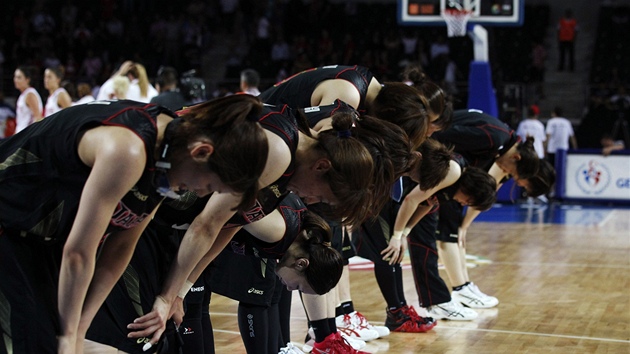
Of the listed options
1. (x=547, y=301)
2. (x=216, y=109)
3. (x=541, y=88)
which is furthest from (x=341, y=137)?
(x=541, y=88)

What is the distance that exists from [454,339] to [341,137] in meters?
3.02

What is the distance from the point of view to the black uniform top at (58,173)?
8.31 feet

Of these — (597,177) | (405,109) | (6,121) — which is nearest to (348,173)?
(405,109)

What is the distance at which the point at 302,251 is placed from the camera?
3.99m

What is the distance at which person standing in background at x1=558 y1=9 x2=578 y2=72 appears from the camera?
21172 mm

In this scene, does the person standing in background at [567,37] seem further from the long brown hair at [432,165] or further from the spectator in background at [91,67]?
the long brown hair at [432,165]

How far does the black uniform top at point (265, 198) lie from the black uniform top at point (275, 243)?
13.1 inches

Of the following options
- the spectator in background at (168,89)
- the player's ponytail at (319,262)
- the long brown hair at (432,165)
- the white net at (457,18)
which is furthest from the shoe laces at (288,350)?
the white net at (457,18)

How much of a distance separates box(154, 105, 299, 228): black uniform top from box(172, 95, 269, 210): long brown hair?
0.48 meters

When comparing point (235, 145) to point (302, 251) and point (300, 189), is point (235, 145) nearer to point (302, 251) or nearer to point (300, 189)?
point (300, 189)

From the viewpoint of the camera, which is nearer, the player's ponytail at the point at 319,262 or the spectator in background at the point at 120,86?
the player's ponytail at the point at 319,262

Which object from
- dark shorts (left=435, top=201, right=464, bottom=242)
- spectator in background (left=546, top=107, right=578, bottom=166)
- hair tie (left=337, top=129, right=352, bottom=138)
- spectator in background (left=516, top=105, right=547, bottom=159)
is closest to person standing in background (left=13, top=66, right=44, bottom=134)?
dark shorts (left=435, top=201, right=464, bottom=242)

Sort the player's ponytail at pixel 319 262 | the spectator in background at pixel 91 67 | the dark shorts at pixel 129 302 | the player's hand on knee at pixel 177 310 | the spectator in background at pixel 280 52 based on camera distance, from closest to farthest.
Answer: the player's hand on knee at pixel 177 310
the dark shorts at pixel 129 302
the player's ponytail at pixel 319 262
the spectator in background at pixel 91 67
the spectator in background at pixel 280 52

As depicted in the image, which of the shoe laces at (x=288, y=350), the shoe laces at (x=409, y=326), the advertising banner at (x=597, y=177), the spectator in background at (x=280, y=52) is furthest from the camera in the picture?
the spectator in background at (x=280, y=52)
